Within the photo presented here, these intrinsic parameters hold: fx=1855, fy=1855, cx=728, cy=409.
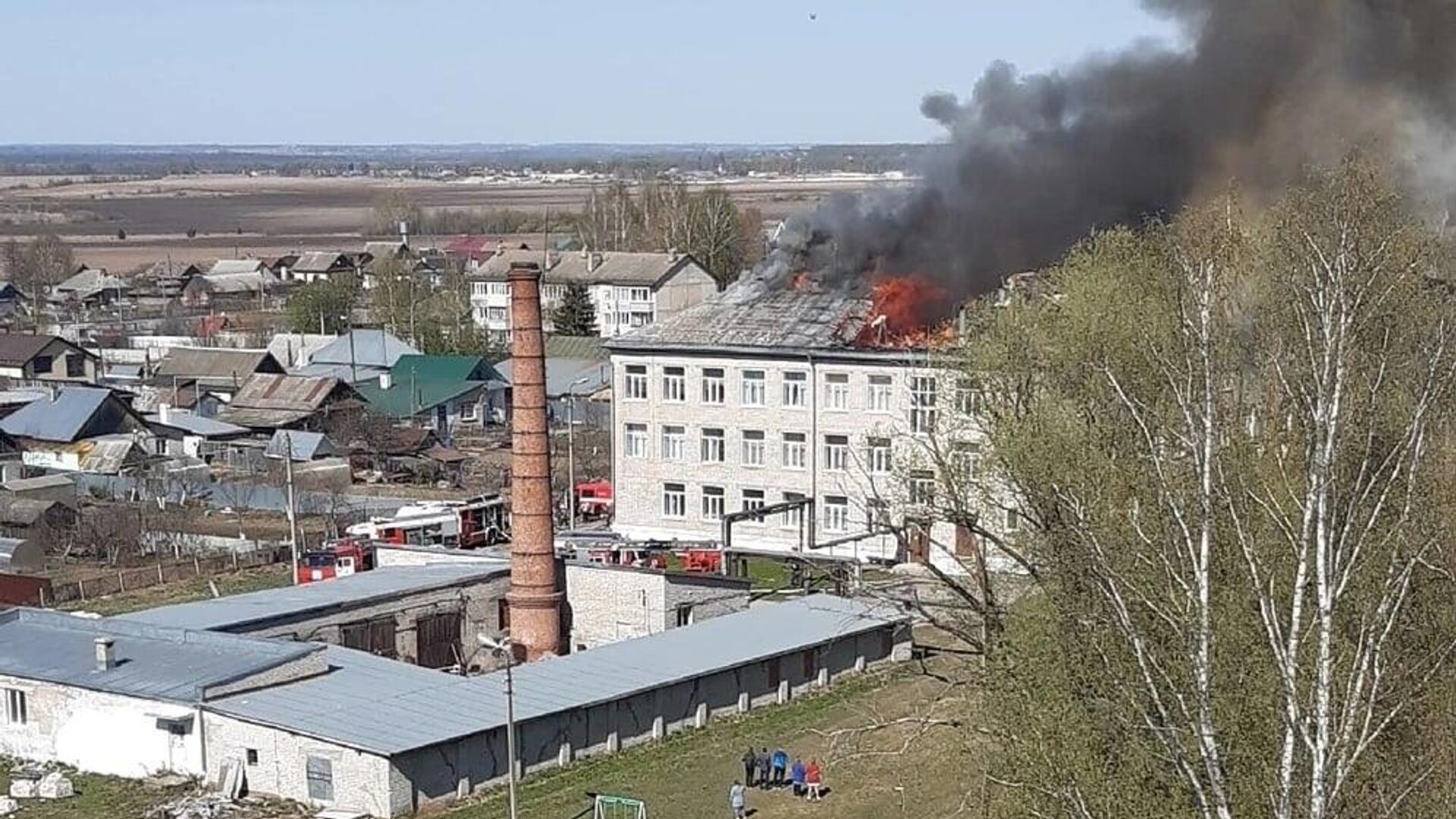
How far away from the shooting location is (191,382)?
59.9 metres

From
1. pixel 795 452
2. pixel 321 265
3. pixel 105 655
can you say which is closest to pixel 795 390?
pixel 795 452

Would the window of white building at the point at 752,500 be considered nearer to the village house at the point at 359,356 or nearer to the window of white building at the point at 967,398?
the window of white building at the point at 967,398

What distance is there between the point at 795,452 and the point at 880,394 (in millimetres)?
2370

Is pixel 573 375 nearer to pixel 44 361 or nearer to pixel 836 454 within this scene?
pixel 44 361

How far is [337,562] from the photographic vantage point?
35.7 metres

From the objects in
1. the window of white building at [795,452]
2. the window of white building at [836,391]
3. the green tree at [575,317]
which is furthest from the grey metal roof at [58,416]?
the green tree at [575,317]

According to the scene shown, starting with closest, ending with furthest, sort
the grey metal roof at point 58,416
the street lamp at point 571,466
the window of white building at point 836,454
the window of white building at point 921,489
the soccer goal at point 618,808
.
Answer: the window of white building at point 921,489
the soccer goal at point 618,808
the window of white building at point 836,454
the street lamp at point 571,466
the grey metal roof at point 58,416

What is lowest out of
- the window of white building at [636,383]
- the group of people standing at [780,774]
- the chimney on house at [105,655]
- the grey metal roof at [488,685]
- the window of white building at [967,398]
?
the group of people standing at [780,774]

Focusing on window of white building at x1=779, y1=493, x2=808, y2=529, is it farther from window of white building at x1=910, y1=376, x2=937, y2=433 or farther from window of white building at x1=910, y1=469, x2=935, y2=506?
window of white building at x1=910, y1=469, x2=935, y2=506

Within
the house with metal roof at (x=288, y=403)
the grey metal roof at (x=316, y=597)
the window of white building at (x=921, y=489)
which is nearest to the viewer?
the window of white building at (x=921, y=489)

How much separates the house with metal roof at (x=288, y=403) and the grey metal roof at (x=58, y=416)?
4.51 meters

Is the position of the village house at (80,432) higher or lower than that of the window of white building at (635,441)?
lower

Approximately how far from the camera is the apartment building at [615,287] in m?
75.9

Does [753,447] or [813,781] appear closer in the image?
[813,781]
